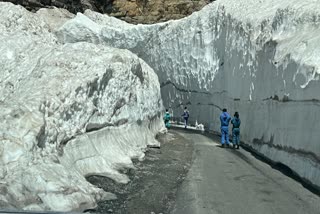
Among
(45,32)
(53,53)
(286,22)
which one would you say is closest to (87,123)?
(53,53)

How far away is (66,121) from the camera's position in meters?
10.9

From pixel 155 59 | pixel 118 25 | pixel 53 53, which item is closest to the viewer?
pixel 53 53


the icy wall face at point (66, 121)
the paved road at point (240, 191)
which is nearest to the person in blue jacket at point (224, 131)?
the icy wall face at point (66, 121)

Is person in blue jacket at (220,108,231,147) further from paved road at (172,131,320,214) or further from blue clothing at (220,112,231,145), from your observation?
paved road at (172,131,320,214)

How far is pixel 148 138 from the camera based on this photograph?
58.7 ft

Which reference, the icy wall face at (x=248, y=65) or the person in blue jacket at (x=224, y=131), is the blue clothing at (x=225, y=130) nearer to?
the person in blue jacket at (x=224, y=131)

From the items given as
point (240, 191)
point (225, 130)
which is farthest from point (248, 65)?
point (240, 191)

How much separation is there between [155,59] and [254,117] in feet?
67.5

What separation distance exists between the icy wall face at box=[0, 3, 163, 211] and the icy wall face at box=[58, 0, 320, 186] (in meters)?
4.15

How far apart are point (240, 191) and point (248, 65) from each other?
1149cm

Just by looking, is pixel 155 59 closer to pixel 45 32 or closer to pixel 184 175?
pixel 45 32

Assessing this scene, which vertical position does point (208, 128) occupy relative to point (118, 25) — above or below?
below

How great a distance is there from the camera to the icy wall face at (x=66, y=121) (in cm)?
798

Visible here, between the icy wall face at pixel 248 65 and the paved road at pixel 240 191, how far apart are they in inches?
28.8
